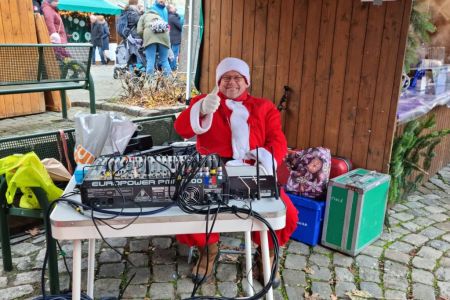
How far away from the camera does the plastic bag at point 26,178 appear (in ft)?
7.06

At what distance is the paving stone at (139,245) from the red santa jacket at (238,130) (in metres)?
0.89

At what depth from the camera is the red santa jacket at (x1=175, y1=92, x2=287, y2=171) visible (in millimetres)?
2516

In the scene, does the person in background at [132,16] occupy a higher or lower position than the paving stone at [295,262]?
higher

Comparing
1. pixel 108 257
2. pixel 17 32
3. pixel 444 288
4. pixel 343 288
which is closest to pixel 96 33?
pixel 17 32

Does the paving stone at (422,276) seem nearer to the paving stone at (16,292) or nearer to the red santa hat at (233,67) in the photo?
the red santa hat at (233,67)

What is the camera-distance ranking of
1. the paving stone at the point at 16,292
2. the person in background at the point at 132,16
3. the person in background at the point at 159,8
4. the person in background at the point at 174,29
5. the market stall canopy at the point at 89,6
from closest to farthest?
the paving stone at the point at 16,292 → the person in background at the point at 159,8 → the person in background at the point at 132,16 → the person in background at the point at 174,29 → the market stall canopy at the point at 89,6

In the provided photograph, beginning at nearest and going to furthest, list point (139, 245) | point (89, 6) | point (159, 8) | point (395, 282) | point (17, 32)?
point (395, 282)
point (139, 245)
point (17, 32)
point (159, 8)
point (89, 6)

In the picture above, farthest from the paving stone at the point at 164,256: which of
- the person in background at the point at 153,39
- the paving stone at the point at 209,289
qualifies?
the person in background at the point at 153,39

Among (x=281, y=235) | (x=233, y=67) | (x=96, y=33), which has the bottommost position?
(x=281, y=235)

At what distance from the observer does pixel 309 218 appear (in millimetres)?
2955

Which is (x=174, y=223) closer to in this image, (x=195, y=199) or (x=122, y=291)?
(x=195, y=199)

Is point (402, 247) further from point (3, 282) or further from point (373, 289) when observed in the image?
→ point (3, 282)

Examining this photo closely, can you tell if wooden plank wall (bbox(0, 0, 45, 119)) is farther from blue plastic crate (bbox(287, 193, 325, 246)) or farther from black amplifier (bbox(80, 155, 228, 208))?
black amplifier (bbox(80, 155, 228, 208))

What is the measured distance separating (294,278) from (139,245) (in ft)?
3.69
